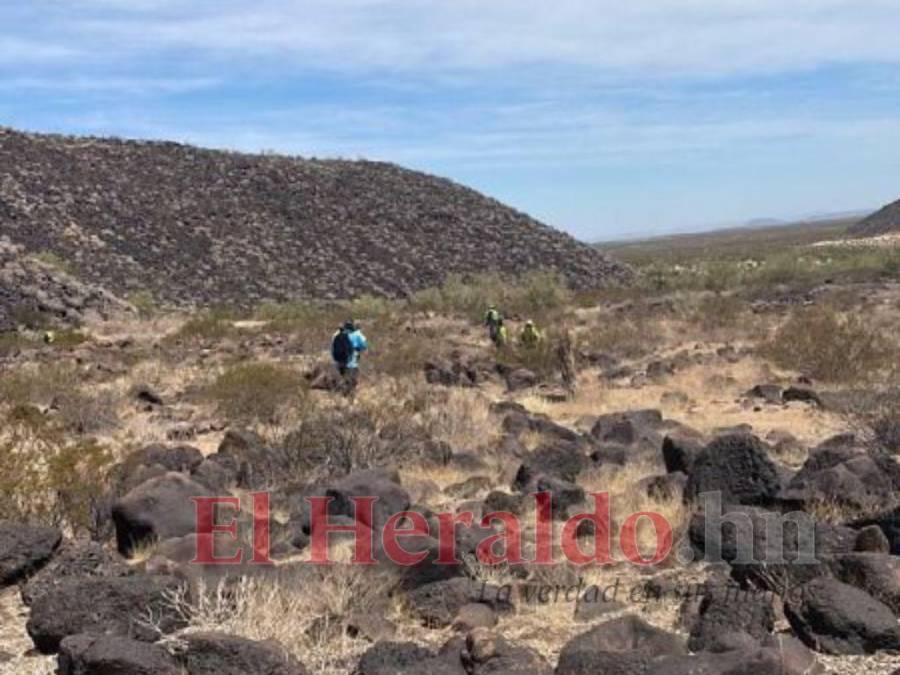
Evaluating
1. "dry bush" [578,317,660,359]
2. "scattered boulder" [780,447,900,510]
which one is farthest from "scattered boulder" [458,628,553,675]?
→ "dry bush" [578,317,660,359]

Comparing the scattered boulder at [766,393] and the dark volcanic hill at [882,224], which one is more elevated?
the dark volcanic hill at [882,224]

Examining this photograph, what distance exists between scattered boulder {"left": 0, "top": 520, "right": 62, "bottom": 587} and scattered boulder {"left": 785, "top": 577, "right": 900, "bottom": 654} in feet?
15.4

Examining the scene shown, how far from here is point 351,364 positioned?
18312mm

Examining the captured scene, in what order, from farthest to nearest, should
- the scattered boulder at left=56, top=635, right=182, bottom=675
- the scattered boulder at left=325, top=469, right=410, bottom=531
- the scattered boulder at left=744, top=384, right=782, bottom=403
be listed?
the scattered boulder at left=744, top=384, right=782, bottom=403, the scattered boulder at left=325, top=469, right=410, bottom=531, the scattered boulder at left=56, top=635, right=182, bottom=675

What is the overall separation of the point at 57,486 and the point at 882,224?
357 ft

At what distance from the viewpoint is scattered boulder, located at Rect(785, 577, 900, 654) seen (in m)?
5.64

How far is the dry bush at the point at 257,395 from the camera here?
628 inches

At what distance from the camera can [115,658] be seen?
16.8 feet

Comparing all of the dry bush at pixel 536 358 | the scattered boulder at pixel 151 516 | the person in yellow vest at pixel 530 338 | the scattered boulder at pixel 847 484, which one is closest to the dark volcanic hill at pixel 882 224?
the person in yellow vest at pixel 530 338

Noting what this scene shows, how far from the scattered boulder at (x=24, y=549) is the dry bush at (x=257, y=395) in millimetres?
7931

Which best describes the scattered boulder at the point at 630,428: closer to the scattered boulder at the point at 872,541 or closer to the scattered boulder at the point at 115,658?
the scattered boulder at the point at 872,541

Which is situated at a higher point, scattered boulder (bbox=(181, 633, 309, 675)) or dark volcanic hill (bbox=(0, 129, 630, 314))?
dark volcanic hill (bbox=(0, 129, 630, 314))

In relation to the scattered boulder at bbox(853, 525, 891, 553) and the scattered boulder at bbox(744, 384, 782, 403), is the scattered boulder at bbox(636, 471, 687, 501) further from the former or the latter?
→ the scattered boulder at bbox(744, 384, 782, 403)

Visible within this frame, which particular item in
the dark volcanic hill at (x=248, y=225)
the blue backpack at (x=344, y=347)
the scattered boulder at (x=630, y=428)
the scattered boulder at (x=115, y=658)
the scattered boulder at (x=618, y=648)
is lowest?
the scattered boulder at (x=630, y=428)
